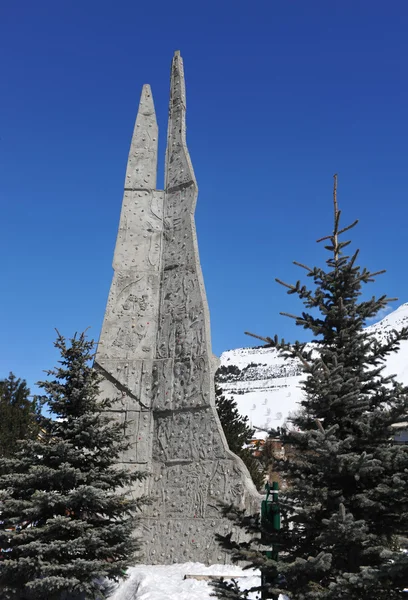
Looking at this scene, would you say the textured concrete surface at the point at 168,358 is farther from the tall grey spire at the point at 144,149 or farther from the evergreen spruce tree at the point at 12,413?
the evergreen spruce tree at the point at 12,413

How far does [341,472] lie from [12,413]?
13.2 m

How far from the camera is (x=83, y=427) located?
29.7ft

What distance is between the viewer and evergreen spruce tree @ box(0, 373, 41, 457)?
15.3m

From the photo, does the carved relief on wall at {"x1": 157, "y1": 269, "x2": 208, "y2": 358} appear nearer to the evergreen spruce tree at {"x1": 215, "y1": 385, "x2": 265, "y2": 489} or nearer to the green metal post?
the evergreen spruce tree at {"x1": 215, "y1": 385, "x2": 265, "y2": 489}

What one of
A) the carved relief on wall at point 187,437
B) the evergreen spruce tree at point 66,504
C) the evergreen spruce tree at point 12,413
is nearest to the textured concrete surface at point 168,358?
the carved relief on wall at point 187,437

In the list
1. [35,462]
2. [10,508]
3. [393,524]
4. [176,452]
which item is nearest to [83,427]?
[35,462]

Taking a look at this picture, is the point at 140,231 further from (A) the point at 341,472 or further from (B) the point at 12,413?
(A) the point at 341,472

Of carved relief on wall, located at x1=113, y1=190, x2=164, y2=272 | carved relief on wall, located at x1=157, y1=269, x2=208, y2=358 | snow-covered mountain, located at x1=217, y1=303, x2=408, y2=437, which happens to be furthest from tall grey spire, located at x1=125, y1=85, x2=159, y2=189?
snow-covered mountain, located at x1=217, y1=303, x2=408, y2=437

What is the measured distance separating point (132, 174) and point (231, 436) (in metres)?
7.43

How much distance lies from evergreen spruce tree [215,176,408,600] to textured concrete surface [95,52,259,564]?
461 cm

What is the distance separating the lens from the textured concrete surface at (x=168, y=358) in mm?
10312

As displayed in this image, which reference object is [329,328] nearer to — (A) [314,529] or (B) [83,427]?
(A) [314,529]

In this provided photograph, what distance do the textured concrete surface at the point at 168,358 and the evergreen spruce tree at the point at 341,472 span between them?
4608 mm

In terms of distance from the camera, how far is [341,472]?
191 inches
